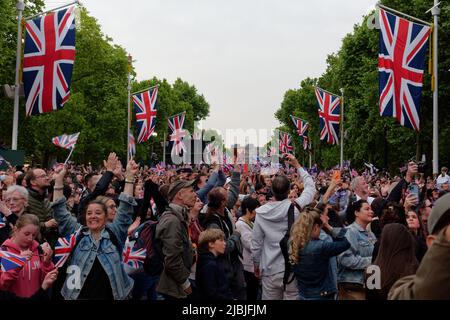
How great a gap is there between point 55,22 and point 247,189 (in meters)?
8.65

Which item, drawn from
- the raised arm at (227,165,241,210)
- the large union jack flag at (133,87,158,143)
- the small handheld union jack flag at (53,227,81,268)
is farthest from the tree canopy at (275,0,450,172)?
the small handheld union jack flag at (53,227,81,268)

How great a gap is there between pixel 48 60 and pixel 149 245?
13.8 m

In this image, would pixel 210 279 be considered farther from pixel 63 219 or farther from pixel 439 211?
pixel 439 211

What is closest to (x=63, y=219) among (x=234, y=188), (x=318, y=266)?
(x=318, y=266)

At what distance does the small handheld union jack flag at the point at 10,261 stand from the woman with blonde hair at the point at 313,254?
7.69ft

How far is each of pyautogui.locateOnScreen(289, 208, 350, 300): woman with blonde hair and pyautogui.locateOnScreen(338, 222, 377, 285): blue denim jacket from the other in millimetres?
398

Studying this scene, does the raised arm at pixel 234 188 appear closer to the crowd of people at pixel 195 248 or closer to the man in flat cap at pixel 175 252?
the crowd of people at pixel 195 248

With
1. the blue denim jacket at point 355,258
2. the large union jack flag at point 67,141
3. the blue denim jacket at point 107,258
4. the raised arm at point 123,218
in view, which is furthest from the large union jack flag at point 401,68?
the blue denim jacket at point 107,258

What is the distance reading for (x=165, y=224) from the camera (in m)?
5.94

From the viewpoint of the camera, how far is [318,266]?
5.82 metres

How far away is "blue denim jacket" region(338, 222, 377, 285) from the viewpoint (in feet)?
20.4

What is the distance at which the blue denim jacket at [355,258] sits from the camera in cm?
622

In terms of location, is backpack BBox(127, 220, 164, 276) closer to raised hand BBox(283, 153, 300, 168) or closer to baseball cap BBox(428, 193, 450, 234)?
raised hand BBox(283, 153, 300, 168)
